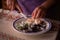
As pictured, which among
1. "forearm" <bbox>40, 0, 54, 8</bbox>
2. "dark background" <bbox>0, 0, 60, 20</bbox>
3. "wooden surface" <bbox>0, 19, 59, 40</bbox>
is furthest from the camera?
"dark background" <bbox>0, 0, 60, 20</bbox>

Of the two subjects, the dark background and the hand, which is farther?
the dark background

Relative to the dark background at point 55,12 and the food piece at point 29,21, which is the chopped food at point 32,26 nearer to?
the food piece at point 29,21

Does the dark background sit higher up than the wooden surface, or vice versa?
the dark background

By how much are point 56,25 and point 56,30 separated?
63 millimetres

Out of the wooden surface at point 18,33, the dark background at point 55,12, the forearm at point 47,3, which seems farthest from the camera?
the dark background at point 55,12

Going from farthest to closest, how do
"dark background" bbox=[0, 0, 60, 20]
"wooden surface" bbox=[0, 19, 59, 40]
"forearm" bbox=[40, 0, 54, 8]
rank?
"dark background" bbox=[0, 0, 60, 20] → "forearm" bbox=[40, 0, 54, 8] → "wooden surface" bbox=[0, 19, 59, 40]

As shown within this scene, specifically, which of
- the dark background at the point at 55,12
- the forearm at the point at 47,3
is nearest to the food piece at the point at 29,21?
the forearm at the point at 47,3

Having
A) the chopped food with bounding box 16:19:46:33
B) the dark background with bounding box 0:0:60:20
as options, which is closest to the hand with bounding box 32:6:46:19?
the chopped food with bounding box 16:19:46:33

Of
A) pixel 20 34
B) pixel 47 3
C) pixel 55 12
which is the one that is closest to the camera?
pixel 20 34

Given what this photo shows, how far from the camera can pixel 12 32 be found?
0.90 m

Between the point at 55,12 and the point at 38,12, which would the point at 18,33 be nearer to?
the point at 38,12

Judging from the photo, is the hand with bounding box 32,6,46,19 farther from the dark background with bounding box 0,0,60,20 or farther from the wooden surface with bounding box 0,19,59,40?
the dark background with bounding box 0,0,60,20

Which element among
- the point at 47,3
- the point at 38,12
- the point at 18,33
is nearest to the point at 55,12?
the point at 47,3

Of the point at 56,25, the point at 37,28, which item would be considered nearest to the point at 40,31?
the point at 37,28
